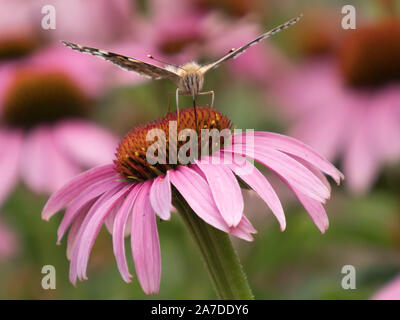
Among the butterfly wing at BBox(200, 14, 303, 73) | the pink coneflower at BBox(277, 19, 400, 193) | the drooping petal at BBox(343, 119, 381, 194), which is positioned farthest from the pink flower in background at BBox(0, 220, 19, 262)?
the butterfly wing at BBox(200, 14, 303, 73)

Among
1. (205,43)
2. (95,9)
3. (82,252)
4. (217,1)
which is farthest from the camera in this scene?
(217,1)

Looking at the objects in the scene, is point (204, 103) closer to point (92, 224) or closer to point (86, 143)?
point (86, 143)

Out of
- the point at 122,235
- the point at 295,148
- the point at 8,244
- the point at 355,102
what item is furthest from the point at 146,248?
the point at 8,244

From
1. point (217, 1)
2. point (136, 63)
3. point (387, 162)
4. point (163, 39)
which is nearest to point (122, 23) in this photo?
point (163, 39)

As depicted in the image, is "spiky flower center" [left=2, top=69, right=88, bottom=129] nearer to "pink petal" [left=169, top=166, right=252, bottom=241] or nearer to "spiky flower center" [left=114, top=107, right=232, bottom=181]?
"spiky flower center" [left=114, top=107, right=232, bottom=181]

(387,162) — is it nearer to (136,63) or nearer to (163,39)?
(163,39)

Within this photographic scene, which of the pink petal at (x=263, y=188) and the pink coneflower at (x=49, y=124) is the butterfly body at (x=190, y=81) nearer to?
the pink petal at (x=263, y=188)

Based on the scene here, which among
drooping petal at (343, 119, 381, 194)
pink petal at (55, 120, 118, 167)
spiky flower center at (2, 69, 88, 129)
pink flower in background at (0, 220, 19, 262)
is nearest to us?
drooping petal at (343, 119, 381, 194)
